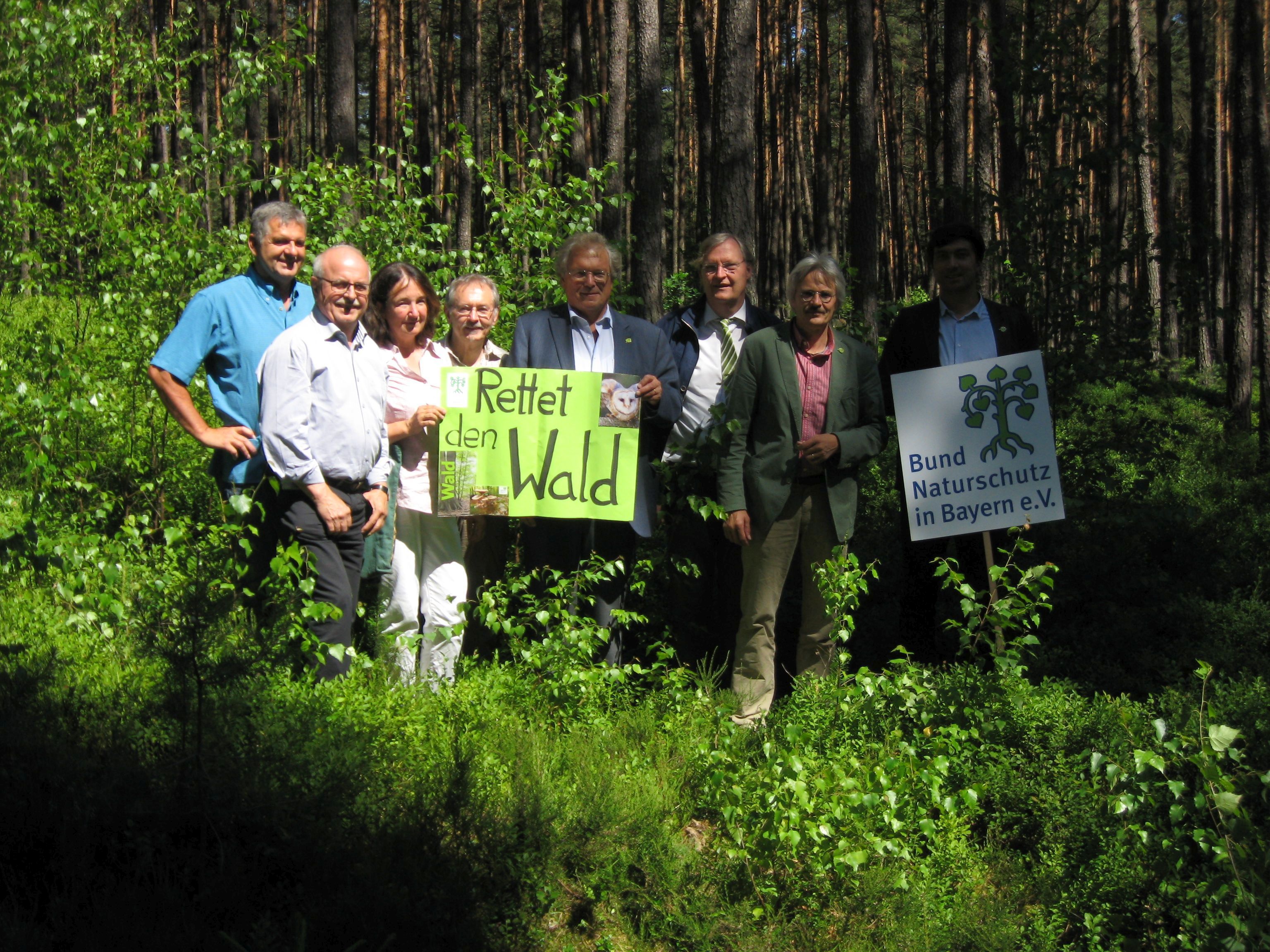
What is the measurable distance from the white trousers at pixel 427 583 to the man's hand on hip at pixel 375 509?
38 centimetres

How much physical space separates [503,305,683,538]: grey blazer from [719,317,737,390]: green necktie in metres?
0.24

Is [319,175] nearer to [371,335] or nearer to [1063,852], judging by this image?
[371,335]

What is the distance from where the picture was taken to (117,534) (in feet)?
14.1

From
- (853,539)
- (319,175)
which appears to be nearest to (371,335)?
(319,175)

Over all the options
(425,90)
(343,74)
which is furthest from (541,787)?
(425,90)

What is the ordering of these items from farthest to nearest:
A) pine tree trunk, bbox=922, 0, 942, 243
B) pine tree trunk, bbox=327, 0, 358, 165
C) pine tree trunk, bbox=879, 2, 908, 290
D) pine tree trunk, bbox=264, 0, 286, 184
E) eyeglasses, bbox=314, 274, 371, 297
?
pine tree trunk, bbox=879, 2, 908, 290 < pine tree trunk, bbox=922, 0, 942, 243 < pine tree trunk, bbox=264, 0, 286, 184 < pine tree trunk, bbox=327, 0, 358, 165 < eyeglasses, bbox=314, 274, 371, 297

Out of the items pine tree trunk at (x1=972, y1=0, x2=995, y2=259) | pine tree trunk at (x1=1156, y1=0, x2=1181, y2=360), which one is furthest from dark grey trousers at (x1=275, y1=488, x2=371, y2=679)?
pine tree trunk at (x1=972, y1=0, x2=995, y2=259)

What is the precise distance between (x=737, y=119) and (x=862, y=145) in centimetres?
1042

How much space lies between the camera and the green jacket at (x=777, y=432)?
194 inches

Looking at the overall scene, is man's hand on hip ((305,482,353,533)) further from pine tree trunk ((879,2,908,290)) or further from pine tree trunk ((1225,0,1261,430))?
pine tree trunk ((879,2,908,290))

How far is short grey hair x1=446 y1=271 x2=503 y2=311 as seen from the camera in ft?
16.7

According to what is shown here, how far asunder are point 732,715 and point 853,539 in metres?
3.37

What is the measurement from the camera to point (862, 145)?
1688cm

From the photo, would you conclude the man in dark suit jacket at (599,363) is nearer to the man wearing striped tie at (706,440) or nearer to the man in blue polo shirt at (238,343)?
the man wearing striped tie at (706,440)
